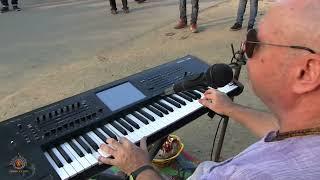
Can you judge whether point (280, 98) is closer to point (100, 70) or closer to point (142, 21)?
point (100, 70)

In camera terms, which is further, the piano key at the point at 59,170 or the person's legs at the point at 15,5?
the person's legs at the point at 15,5

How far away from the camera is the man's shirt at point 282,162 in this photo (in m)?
1.14

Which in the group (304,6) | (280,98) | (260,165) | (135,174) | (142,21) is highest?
(304,6)

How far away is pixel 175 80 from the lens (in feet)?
7.89

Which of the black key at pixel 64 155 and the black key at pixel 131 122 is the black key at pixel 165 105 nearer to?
the black key at pixel 131 122

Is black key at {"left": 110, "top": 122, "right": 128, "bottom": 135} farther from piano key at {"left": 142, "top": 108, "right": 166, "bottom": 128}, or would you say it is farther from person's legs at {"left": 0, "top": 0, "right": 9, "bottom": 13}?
person's legs at {"left": 0, "top": 0, "right": 9, "bottom": 13}

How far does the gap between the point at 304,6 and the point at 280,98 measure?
281mm

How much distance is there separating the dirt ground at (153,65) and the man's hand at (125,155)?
1710 mm

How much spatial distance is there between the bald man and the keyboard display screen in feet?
3.04

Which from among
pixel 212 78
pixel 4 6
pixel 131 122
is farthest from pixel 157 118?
pixel 4 6

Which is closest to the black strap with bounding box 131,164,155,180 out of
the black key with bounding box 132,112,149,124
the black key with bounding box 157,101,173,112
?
the black key with bounding box 132,112,149,124

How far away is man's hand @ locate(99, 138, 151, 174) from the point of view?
181cm

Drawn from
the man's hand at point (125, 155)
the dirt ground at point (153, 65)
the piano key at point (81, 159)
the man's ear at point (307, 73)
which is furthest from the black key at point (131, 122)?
the dirt ground at point (153, 65)

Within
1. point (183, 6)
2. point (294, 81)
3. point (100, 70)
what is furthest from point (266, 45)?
point (183, 6)
